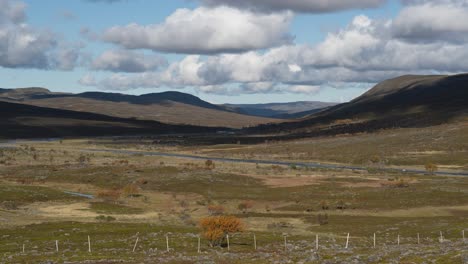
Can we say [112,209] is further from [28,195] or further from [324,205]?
[324,205]

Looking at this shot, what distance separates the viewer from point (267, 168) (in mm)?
130000

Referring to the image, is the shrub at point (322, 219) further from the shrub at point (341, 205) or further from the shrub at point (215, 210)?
the shrub at point (215, 210)

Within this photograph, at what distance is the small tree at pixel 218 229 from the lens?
46344mm

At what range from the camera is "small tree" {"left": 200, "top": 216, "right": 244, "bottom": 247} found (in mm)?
46344

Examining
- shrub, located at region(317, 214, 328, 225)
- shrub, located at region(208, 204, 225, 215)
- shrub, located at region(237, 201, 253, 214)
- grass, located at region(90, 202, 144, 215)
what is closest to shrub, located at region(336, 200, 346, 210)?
shrub, located at region(317, 214, 328, 225)

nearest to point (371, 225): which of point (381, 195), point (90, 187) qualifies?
point (381, 195)

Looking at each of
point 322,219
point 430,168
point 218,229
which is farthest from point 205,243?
point 430,168

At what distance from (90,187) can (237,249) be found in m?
60.7

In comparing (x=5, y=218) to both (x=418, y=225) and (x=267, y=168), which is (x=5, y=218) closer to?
(x=418, y=225)

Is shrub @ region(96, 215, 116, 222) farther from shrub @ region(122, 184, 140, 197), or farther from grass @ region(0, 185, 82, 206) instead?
shrub @ region(122, 184, 140, 197)

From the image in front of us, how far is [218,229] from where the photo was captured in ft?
155

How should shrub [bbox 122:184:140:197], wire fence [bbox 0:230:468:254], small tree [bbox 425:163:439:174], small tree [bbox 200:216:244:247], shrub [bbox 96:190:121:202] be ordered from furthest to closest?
1. small tree [bbox 425:163:439:174]
2. shrub [bbox 122:184:140:197]
3. shrub [bbox 96:190:121:202]
4. small tree [bbox 200:216:244:247]
5. wire fence [bbox 0:230:468:254]

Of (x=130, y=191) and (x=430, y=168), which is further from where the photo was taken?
(x=430, y=168)

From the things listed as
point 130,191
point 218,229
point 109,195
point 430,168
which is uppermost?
point 218,229
